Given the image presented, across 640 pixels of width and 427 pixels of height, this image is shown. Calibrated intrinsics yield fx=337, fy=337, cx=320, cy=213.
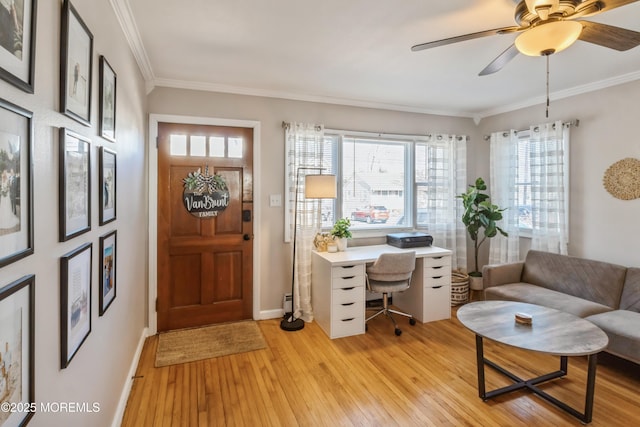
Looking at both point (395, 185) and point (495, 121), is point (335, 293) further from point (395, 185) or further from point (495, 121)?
point (495, 121)

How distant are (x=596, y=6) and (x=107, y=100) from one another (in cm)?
245

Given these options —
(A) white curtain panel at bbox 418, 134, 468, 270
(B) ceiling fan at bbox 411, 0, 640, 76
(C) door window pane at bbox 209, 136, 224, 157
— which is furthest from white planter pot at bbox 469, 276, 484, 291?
(C) door window pane at bbox 209, 136, 224, 157

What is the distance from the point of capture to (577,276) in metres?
3.32

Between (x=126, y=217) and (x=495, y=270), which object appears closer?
(x=126, y=217)

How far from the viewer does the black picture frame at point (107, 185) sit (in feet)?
5.45

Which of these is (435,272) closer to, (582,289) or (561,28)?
(582,289)

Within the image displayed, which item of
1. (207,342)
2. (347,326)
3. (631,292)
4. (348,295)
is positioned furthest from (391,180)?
(207,342)

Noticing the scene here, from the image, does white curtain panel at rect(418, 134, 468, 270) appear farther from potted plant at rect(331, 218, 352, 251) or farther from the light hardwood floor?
the light hardwood floor

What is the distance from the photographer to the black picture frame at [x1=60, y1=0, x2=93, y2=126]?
116 centimetres

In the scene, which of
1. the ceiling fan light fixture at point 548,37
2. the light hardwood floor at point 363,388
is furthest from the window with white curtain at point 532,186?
the ceiling fan light fixture at point 548,37

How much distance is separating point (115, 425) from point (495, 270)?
3594mm

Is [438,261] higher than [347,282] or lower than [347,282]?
higher

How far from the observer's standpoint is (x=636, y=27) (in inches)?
88.1

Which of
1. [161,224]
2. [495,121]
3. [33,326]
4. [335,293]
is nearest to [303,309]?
[335,293]
